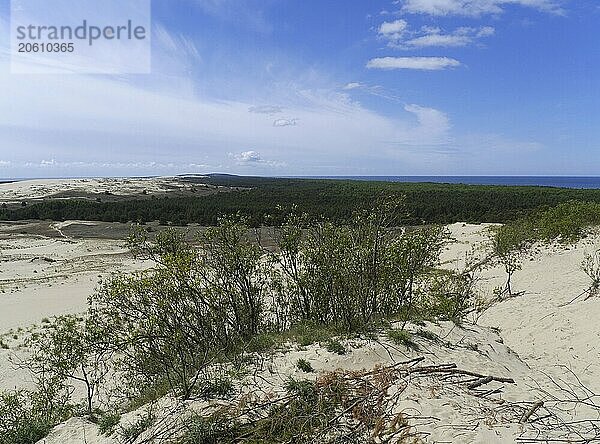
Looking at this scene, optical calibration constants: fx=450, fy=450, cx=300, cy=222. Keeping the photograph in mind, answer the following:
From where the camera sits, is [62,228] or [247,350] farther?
[62,228]

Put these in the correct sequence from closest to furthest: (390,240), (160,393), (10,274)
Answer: (160,393), (390,240), (10,274)

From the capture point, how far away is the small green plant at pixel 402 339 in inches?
344

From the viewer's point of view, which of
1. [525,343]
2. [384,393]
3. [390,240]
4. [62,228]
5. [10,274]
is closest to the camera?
[384,393]

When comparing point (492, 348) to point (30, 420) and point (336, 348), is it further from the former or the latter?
point (30, 420)

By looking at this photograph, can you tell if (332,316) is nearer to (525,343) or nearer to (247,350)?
(247,350)

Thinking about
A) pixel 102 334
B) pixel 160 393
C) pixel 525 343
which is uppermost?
pixel 102 334

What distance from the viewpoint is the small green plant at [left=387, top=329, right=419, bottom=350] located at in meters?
8.73

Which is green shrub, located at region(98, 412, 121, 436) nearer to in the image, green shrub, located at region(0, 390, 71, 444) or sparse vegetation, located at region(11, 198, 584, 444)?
sparse vegetation, located at region(11, 198, 584, 444)

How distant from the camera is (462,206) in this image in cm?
6278

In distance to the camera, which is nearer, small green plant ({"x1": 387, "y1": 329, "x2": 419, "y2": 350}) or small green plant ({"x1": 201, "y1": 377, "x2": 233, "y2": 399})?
small green plant ({"x1": 201, "y1": 377, "x2": 233, "y2": 399})

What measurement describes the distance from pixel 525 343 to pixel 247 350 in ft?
26.2

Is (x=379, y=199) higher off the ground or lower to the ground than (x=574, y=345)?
higher

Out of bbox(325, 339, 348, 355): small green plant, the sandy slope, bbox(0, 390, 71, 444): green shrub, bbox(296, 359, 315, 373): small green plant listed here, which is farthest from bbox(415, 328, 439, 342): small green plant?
the sandy slope

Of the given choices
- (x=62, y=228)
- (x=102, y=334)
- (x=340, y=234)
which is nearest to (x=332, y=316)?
(x=340, y=234)
